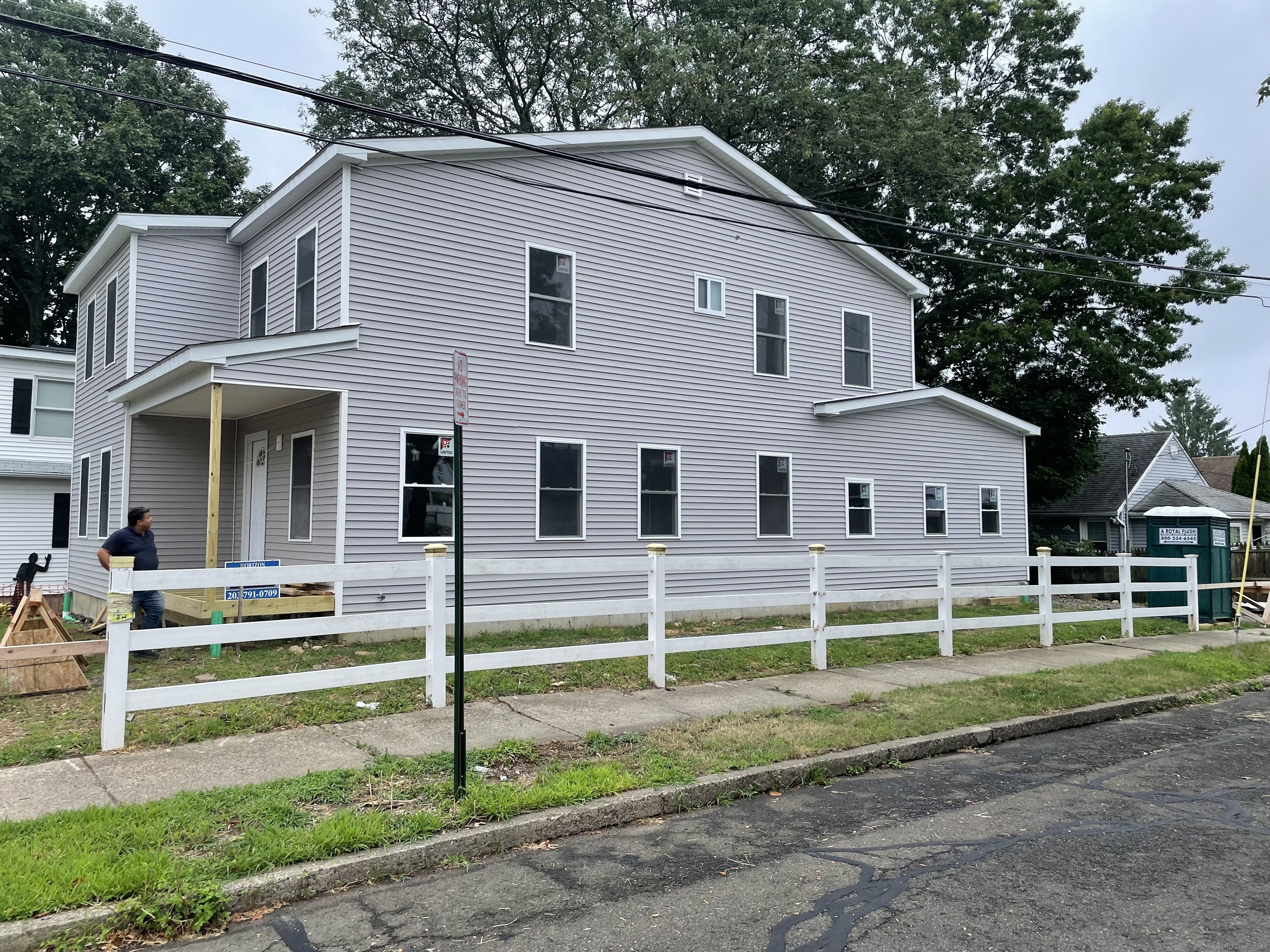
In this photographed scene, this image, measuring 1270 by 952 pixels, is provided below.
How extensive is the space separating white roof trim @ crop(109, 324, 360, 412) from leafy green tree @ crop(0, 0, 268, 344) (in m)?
20.5

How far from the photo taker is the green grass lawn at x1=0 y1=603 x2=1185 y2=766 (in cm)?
720

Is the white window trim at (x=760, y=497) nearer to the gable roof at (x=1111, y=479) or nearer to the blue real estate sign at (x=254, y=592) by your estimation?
the blue real estate sign at (x=254, y=592)

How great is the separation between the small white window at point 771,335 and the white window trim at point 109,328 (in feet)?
38.1

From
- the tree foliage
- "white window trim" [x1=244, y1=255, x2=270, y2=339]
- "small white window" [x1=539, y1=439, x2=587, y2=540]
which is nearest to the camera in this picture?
"small white window" [x1=539, y1=439, x2=587, y2=540]

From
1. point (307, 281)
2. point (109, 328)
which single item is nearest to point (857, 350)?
point (307, 281)

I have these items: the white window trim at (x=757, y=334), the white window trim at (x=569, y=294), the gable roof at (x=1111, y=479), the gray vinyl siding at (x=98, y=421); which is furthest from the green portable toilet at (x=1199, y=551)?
the gable roof at (x=1111, y=479)

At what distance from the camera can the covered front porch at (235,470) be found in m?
11.7

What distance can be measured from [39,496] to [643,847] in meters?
23.4

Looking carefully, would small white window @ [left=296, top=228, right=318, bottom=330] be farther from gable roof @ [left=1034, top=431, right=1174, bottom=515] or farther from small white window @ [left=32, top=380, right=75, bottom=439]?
gable roof @ [left=1034, top=431, right=1174, bottom=515]

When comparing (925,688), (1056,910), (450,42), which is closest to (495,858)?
(1056,910)

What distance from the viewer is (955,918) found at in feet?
13.7

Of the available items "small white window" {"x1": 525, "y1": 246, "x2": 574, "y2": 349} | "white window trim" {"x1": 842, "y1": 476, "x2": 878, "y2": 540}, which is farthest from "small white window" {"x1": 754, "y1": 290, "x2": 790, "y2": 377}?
"small white window" {"x1": 525, "y1": 246, "x2": 574, "y2": 349}

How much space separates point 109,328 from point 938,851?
17412 millimetres

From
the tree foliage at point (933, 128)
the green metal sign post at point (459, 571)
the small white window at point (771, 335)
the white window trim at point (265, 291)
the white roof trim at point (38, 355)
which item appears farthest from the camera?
the tree foliage at point (933, 128)
